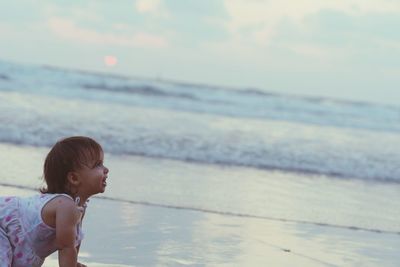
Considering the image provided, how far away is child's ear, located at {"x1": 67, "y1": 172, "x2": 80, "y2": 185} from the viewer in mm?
2752

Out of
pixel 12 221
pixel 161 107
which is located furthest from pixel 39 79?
pixel 12 221

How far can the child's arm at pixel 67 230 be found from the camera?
2697 millimetres

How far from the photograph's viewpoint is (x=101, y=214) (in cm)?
503

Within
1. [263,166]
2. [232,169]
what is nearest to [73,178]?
[232,169]

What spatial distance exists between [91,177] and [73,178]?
0.07m

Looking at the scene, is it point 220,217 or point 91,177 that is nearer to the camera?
point 91,177

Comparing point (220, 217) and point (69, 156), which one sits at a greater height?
point (69, 156)

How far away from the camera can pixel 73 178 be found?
9.05 ft

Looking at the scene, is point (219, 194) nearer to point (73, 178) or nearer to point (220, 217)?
point (220, 217)

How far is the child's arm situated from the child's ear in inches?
3.0

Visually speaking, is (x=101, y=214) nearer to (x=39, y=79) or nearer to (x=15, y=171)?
(x=15, y=171)

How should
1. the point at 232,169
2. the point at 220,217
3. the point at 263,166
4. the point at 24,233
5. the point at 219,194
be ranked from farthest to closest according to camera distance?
the point at 263,166, the point at 232,169, the point at 219,194, the point at 220,217, the point at 24,233

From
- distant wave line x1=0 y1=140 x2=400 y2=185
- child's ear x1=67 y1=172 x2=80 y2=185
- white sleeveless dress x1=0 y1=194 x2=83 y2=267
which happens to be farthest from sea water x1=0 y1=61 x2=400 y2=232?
child's ear x1=67 y1=172 x2=80 y2=185

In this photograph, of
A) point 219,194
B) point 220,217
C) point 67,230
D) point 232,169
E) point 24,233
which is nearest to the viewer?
point 67,230
